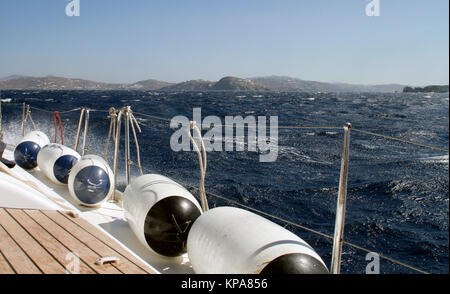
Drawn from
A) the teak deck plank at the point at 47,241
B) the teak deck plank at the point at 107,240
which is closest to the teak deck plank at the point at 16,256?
the teak deck plank at the point at 47,241

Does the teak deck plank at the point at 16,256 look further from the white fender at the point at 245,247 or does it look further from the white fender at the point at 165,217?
the white fender at the point at 245,247

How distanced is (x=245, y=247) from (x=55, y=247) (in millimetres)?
1414

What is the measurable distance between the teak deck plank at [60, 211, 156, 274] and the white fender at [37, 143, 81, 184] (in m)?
1.76

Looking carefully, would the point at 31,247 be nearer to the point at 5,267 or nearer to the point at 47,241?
the point at 47,241

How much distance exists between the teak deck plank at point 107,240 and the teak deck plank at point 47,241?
29cm

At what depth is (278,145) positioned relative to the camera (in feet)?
49.7

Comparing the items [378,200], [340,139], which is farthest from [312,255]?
[340,139]

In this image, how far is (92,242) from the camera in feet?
8.89

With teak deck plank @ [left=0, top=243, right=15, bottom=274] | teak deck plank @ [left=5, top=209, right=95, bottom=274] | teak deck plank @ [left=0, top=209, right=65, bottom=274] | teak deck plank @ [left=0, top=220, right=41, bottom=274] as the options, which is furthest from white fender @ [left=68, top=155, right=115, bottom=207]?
teak deck plank @ [left=0, top=243, right=15, bottom=274]

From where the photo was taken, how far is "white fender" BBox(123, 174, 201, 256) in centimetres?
286

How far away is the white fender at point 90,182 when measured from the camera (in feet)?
13.2

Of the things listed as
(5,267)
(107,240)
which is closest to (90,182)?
(107,240)
